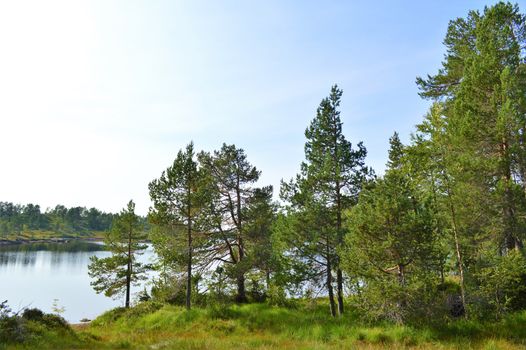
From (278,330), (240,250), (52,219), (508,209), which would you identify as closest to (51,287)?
(240,250)

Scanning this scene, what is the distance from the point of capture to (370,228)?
48.3 ft

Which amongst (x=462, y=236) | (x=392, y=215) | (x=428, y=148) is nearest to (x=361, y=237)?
(x=392, y=215)

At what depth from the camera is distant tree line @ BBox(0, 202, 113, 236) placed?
154 metres

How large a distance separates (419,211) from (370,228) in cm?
223

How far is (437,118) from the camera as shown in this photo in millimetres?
16547

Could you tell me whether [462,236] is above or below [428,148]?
below

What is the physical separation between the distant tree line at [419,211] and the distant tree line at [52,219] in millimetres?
147961

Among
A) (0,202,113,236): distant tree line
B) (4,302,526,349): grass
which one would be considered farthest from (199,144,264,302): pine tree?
(0,202,113,236): distant tree line

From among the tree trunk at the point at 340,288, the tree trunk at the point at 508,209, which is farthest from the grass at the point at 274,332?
the tree trunk at the point at 508,209

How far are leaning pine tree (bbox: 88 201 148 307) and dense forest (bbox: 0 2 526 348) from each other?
0.19 m

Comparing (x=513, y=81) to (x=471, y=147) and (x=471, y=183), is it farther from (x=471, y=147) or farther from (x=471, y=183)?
(x=471, y=183)

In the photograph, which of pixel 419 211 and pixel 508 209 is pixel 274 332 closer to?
pixel 419 211

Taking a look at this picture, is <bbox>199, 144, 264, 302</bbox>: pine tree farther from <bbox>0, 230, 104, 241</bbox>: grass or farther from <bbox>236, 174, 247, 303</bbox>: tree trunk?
<bbox>0, 230, 104, 241</bbox>: grass

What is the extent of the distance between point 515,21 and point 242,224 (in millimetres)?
21013
